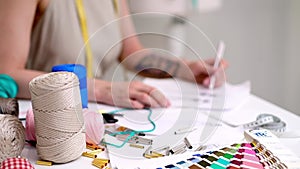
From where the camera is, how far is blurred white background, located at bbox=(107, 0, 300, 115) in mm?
1943

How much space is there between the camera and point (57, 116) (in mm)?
608

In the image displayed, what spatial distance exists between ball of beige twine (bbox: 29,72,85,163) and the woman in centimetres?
28

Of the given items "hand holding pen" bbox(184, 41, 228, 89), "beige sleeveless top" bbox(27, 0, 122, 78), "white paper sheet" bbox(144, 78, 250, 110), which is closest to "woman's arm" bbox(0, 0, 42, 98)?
"beige sleeveless top" bbox(27, 0, 122, 78)

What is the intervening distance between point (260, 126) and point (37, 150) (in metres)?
0.42

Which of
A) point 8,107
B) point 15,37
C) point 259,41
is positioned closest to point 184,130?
point 8,107

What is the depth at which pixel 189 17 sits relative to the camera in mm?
1896

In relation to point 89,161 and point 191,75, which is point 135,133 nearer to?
point 89,161

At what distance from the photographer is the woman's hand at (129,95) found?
2.99 feet

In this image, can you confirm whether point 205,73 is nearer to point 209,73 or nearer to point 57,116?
point 209,73

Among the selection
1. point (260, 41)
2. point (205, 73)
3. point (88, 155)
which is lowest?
point (88, 155)

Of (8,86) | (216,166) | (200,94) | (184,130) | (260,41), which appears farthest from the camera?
(260,41)

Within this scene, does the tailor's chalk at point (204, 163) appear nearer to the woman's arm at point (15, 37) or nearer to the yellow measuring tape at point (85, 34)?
the woman's arm at point (15, 37)

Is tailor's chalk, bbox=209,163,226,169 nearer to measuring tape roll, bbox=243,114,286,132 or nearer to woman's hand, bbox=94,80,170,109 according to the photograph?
measuring tape roll, bbox=243,114,286,132

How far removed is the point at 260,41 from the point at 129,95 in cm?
A: 126
